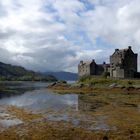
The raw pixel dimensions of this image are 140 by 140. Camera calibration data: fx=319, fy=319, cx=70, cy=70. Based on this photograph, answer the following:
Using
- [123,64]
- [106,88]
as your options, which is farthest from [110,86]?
[123,64]

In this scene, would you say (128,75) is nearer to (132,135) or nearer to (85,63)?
(85,63)

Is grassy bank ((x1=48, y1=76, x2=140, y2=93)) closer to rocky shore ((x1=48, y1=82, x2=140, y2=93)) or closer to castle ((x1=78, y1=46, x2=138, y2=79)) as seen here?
rocky shore ((x1=48, y1=82, x2=140, y2=93))

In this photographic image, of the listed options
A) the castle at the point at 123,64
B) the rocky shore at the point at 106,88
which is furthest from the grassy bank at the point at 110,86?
the castle at the point at 123,64

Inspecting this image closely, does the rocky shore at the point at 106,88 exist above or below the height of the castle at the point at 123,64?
below

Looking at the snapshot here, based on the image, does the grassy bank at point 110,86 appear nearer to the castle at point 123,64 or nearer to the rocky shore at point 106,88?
the rocky shore at point 106,88

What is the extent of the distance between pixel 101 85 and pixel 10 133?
71.2 meters

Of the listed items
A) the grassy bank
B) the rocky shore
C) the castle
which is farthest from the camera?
the castle

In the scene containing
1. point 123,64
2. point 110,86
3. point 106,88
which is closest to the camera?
point 110,86

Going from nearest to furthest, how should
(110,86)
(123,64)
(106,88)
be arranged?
(110,86) < (106,88) < (123,64)

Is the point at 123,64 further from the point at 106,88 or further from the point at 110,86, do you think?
the point at 106,88

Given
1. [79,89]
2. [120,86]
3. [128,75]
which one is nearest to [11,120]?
[120,86]

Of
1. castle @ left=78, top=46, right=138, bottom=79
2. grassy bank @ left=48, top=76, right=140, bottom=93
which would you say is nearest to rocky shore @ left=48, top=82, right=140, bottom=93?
grassy bank @ left=48, top=76, right=140, bottom=93

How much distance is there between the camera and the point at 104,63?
140500 mm

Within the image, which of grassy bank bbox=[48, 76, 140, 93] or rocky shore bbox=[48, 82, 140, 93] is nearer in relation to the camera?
rocky shore bbox=[48, 82, 140, 93]
